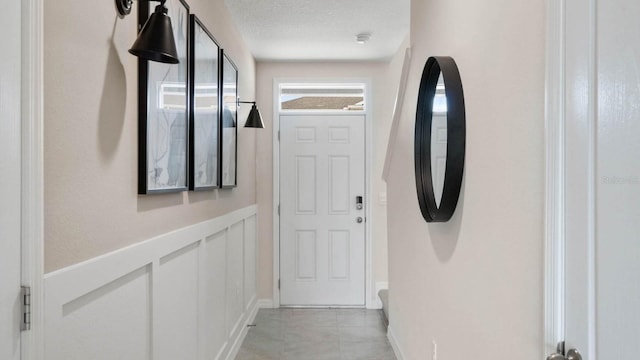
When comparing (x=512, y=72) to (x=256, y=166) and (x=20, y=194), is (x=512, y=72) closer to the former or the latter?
(x=20, y=194)

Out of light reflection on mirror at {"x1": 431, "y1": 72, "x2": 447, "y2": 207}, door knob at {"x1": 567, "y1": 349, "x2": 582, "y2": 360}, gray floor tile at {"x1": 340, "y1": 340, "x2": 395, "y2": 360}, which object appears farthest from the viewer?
gray floor tile at {"x1": 340, "y1": 340, "x2": 395, "y2": 360}

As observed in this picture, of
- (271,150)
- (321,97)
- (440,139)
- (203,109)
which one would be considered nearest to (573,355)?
(440,139)

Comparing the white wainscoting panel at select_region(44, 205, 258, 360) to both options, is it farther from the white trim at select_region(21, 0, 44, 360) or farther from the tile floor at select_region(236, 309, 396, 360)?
the tile floor at select_region(236, 309, 396, 360)

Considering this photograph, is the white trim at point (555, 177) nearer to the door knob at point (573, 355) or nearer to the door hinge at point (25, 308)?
the door knob at point (573, 355)

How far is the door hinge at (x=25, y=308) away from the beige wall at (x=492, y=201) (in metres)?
1.19

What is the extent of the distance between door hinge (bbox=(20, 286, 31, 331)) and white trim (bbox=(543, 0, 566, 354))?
1183 millimetres

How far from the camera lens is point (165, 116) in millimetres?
1835

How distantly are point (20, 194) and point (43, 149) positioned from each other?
0.14 m

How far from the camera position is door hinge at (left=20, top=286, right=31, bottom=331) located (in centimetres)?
97

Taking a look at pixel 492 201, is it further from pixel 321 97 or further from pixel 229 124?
pixel 321 97

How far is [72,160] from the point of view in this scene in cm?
119

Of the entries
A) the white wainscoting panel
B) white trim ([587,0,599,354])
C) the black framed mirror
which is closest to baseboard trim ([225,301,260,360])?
the white wainscoting panel

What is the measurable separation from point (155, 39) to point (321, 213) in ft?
11.0

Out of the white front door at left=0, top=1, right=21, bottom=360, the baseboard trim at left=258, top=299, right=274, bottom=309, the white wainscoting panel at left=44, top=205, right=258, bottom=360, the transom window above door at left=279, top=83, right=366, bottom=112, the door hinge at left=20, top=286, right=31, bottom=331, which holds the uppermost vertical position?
the transom window above door at left=279, top=83, right=366, bottom=112
